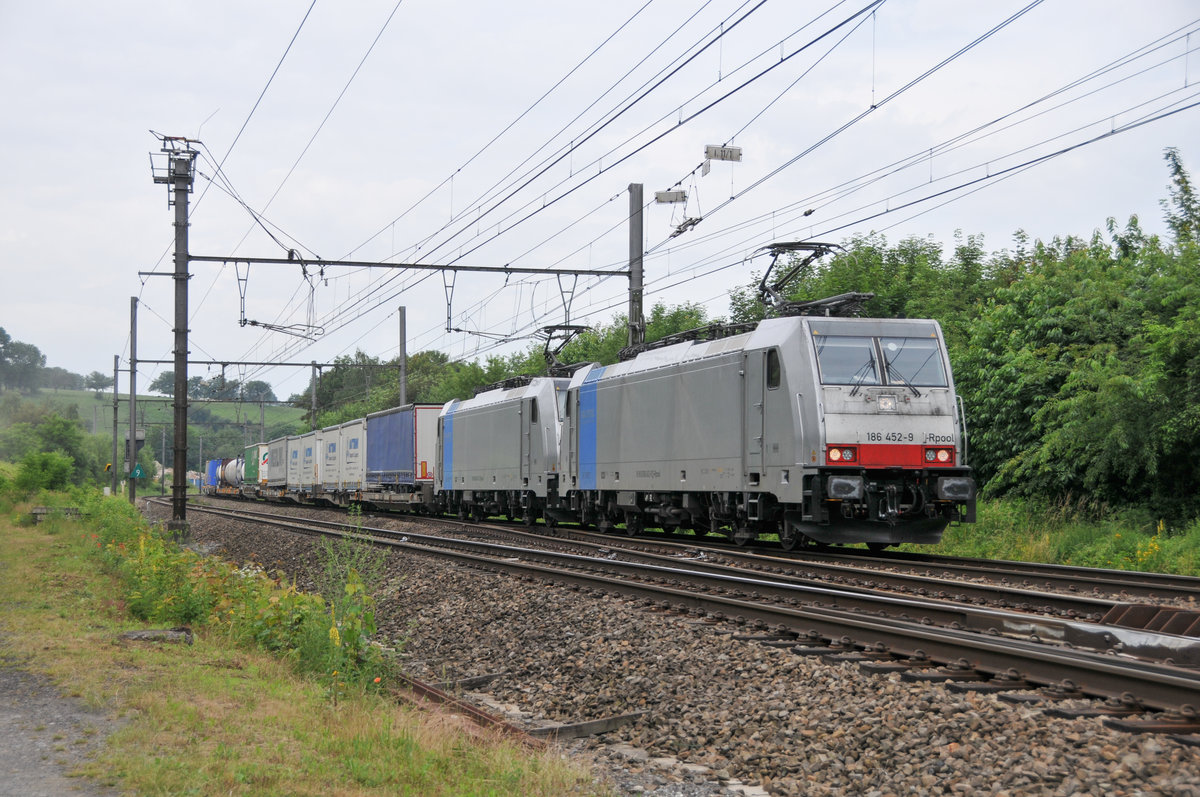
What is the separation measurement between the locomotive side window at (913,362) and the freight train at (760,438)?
0.02 meters

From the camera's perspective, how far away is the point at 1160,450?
1644 cm

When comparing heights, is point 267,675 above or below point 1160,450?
below

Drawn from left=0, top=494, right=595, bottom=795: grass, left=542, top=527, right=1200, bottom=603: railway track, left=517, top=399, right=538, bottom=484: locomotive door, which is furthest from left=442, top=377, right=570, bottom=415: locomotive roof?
left=0, top=494, right=595, bottom=795: grass

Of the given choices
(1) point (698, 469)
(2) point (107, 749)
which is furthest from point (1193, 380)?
(2) point (107, 749)

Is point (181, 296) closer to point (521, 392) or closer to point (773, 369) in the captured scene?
point (521, 392)

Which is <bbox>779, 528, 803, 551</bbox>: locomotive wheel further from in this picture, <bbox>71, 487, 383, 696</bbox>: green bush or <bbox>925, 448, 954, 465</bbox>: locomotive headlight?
<bbox>71, 487, 383, 696</bbox>: green bush

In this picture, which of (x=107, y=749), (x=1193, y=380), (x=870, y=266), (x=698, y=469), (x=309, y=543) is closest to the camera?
(x=107, y=749)

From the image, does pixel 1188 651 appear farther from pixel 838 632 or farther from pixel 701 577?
pixel 701 577

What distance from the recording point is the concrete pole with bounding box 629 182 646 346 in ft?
78.4

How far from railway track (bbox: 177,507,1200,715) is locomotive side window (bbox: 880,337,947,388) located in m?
4.42

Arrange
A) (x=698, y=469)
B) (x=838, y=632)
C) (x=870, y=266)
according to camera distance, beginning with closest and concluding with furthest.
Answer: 1. (x=838, y=632)
2. (x=698, y=469)
3. (x=870, y=266)

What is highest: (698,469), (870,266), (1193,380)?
(870,266)

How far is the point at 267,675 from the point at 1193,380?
44.9 ft

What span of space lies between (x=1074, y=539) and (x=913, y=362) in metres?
4.05
